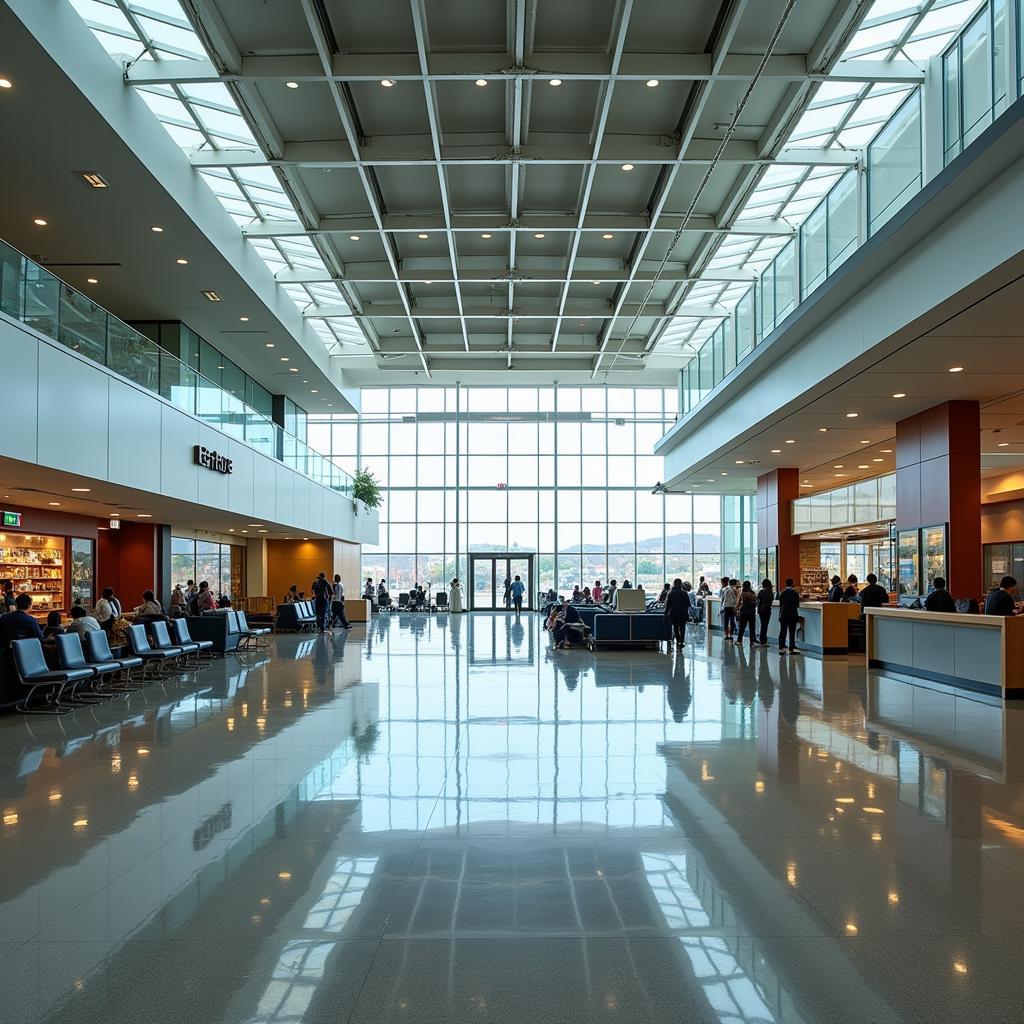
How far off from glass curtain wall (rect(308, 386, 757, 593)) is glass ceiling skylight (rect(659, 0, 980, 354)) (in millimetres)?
19060

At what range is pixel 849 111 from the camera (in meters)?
13.0

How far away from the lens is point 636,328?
25.6 meters

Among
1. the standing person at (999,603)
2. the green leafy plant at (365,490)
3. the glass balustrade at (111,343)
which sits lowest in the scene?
the standing person at (999,603)

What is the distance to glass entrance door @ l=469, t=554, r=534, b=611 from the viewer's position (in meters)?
39.7

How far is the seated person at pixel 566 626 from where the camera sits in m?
19.7

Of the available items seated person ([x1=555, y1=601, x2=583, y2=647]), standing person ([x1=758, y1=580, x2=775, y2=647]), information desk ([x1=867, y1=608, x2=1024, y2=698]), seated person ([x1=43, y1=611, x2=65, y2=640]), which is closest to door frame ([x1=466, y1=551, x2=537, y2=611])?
seated person ([x1=555, y1=601, x2=583, y2=647])

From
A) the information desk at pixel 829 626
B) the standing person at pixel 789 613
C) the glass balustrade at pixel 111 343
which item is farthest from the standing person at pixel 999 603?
the glass balustrade at pixel 111 343

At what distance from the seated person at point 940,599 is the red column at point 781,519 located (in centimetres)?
1003

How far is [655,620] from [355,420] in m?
24.3

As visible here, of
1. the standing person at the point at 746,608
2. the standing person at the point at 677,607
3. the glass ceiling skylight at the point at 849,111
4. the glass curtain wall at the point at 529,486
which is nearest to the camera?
the glass ceiling skylight at the point at 849,111

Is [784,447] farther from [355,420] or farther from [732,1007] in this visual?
[355,420]

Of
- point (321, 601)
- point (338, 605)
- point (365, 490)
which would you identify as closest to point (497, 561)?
point (365, 490)

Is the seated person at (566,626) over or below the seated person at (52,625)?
below

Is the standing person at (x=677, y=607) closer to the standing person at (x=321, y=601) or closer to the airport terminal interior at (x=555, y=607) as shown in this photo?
the airport terminal interior at (x=555, y=607)
